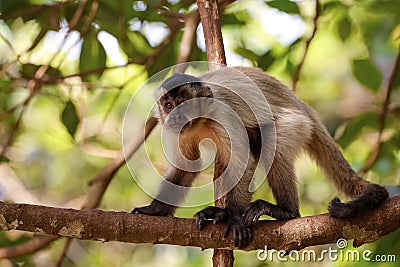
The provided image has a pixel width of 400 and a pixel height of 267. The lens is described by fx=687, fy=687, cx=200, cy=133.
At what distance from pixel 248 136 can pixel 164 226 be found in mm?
1038

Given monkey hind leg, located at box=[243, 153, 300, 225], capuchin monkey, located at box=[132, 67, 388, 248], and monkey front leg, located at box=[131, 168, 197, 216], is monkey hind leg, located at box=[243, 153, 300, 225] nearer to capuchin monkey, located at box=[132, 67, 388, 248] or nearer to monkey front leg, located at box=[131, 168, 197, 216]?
capuchin monkey, located at box=[132, 67, 388, 248]

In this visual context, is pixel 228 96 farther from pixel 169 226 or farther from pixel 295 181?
pixel 169 226

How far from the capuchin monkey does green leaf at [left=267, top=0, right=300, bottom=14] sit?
80 cm

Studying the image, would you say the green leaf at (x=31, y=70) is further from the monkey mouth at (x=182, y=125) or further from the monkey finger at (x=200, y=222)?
the monkey finger at (x=200, y=222)

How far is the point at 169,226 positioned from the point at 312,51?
5.28 metres

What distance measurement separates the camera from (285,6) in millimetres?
5125

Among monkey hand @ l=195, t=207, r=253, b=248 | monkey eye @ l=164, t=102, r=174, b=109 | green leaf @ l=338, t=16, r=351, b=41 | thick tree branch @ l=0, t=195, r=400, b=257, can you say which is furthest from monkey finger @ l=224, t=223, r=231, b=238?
green leaf @ l=338, t=16, r=351, b=41

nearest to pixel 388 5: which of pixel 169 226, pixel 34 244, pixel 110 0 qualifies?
pixel 110 0

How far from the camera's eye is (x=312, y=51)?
27.4 feet

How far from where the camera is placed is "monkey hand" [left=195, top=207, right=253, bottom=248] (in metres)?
3.59

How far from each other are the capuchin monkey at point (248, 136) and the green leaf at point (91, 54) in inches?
39.3

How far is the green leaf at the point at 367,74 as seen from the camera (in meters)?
5.31

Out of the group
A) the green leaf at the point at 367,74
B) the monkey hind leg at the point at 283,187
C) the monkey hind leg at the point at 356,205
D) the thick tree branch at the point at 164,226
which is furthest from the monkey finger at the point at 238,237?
the green leaf at the point at 367,74

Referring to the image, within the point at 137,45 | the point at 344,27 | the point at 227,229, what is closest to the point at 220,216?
the point at 227,229
